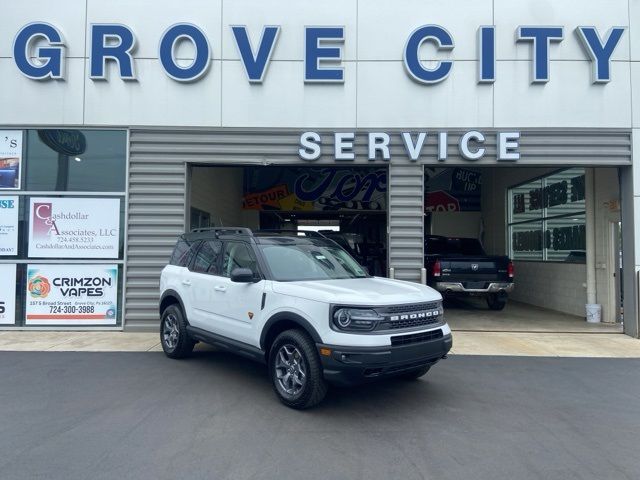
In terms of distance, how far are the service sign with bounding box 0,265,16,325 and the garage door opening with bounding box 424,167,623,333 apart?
364 inches

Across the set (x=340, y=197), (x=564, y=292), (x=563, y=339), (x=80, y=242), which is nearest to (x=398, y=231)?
(x=563, y=339)

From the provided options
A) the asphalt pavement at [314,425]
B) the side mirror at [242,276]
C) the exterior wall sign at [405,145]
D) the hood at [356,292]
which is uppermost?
the exterior wall sign at [405,145]

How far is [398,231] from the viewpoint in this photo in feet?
29.4

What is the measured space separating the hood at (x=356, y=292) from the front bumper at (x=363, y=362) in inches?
17.9

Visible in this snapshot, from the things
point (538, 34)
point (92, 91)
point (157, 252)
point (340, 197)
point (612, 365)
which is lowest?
point (612, 365)

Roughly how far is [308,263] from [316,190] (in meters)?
12.2

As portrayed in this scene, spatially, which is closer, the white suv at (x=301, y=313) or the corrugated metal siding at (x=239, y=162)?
the white suv at (x=301, y=313)

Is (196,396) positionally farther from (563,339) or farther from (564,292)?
(564,292)

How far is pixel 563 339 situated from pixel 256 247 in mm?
6384

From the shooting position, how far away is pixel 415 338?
177 inches

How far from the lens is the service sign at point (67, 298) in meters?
8.79

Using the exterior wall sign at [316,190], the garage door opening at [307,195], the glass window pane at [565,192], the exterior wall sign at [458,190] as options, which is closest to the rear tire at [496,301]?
the glass window pane at [565,192]

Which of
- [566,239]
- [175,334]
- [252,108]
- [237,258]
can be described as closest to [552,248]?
[566,239]

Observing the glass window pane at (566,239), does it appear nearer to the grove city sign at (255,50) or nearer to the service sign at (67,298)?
the grove city sign at (255,50)
